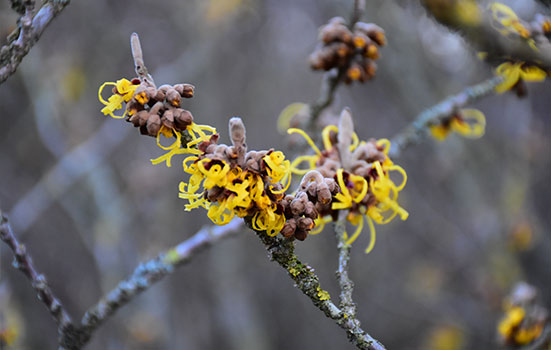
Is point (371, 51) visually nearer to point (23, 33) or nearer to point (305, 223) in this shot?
point (305, 223)

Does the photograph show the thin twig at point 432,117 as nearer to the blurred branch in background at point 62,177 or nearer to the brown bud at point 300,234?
the brown bud at point 300,234

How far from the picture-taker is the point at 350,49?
2078 mm

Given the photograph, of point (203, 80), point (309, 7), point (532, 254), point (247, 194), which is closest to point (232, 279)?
point (203, 80)

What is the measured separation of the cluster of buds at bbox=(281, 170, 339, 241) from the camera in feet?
4.03

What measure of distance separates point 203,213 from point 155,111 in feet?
17.6

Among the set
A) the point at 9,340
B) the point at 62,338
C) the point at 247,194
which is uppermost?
the point at 247,194

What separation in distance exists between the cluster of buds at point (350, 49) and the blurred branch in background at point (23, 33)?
117 centimetres

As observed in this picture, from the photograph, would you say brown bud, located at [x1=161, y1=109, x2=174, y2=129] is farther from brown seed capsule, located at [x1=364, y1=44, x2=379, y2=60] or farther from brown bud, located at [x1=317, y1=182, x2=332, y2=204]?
brown seed capsule, located at [x1=364, y1=44, x2=379, y2=60]

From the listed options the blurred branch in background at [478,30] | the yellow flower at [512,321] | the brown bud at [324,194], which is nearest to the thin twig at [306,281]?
the brown bud at [324,194]

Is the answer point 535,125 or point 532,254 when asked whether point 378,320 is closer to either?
point 532,254

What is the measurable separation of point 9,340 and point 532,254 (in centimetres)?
433

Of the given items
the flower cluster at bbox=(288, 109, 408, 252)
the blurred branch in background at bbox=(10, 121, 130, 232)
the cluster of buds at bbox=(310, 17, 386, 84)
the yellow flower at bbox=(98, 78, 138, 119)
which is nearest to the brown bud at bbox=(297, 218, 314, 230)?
the flower cluster at bbox=(288, 109, 408, 252)

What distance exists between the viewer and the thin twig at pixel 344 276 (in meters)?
1.26

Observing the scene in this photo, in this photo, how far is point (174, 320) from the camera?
19.2ft
